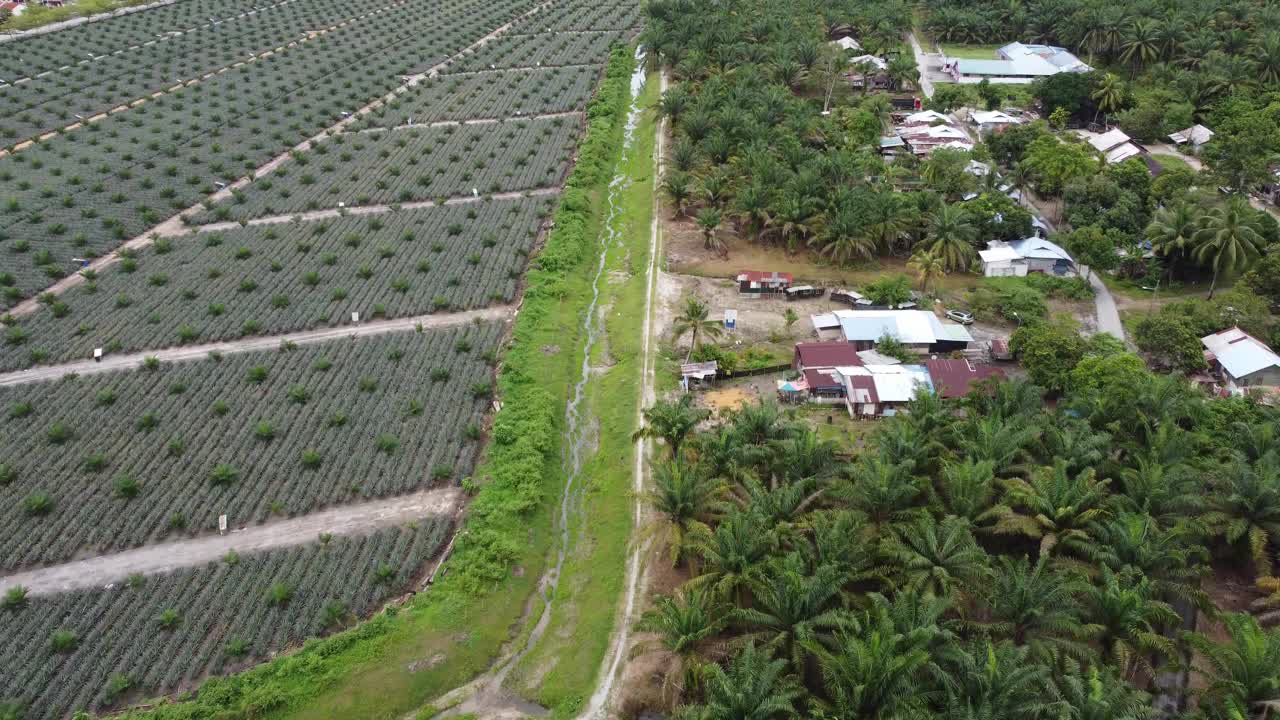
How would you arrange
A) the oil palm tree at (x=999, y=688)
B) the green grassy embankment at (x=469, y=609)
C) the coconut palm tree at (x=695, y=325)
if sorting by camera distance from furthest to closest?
the coconut palm tree at (x=695, y=325), the green grassy embankment at (x=469, y=609), the oil palm tree at (x=999, y=688)

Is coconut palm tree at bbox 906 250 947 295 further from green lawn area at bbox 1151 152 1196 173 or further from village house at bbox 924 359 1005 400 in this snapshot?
green lawn area at bbox 1151 152 1196 173

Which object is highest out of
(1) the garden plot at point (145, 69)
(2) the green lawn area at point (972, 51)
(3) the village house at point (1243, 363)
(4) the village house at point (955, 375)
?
→ (1) the garden plot at point (145, 69)

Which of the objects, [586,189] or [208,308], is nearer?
[208,308]

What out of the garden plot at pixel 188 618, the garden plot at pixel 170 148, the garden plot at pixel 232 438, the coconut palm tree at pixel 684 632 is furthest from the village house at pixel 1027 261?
Answer: the garden plot at pixel 170 148

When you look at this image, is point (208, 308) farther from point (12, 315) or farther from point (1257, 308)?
point (1257, 308)

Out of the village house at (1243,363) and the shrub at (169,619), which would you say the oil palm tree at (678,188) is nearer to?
the village house at (1243,363)

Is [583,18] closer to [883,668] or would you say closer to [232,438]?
[232,438]

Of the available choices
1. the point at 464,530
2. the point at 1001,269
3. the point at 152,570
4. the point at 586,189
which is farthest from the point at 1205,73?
the point at 152,570
